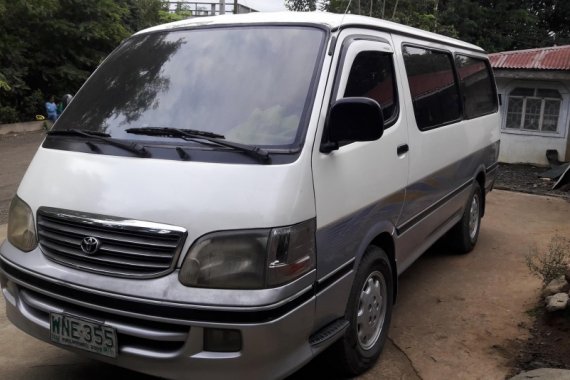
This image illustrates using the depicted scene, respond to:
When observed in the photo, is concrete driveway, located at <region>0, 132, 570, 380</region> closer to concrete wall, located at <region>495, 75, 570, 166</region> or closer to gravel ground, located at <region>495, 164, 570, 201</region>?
gravel ground, located at <region>495, 164, 570, 201</region>

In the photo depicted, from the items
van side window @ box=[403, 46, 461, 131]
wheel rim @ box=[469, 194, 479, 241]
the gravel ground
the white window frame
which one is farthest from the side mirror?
the white window frame

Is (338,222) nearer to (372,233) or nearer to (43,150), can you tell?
(372,233)

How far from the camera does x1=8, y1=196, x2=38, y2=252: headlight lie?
9.03ft

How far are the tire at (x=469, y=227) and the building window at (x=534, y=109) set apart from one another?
8.66 metres

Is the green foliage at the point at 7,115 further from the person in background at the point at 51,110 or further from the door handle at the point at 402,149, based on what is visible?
the door handle at the point at 402,149

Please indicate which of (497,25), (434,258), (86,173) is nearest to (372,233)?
(86,173)

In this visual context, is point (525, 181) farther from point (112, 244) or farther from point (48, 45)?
point (48, 45)

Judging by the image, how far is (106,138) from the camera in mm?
2895

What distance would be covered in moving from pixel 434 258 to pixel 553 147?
9.45 meters

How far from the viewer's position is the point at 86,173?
2.70 metres

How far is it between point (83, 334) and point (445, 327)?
2645 millimetres

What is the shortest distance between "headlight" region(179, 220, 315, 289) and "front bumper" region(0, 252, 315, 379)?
4.7 inches

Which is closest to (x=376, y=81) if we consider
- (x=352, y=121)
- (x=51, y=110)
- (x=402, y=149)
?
(x=402, y=149)

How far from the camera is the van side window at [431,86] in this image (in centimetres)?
392
